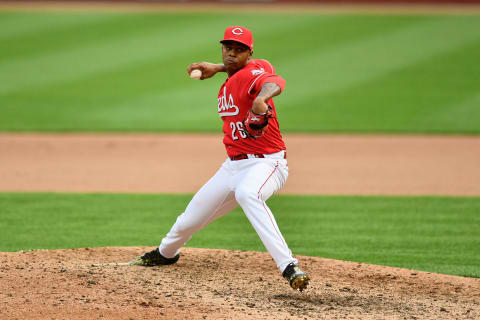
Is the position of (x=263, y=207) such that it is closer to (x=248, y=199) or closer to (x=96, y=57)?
→ (x=248, y=199)

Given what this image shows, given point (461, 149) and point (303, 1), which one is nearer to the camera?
point (461, 149)

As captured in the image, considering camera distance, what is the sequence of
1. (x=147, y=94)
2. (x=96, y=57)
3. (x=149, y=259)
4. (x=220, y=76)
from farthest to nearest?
(x=96, y=57)
(x=220, y=76)
(x=147, y=94)
(x=149, y=259)

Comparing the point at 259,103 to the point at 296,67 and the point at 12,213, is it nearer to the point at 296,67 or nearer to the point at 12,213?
the point at 12,213

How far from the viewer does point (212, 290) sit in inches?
213

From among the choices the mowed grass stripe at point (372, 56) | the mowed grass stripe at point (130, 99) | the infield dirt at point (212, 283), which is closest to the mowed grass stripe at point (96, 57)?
the mowed grass stripe at point (130, 99)

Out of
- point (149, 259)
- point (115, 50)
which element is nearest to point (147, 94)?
point (115, 50)

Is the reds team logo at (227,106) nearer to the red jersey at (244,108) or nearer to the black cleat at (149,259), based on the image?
the red jersey at (244,108)

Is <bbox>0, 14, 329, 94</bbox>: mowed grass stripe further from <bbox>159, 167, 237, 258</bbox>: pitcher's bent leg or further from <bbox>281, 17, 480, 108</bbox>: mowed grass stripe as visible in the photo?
<bbox>159, 167, 237, 258</bbox>: pitcher's bent leg

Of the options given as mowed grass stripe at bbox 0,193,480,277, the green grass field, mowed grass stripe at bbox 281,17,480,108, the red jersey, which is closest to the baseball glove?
the red jersey

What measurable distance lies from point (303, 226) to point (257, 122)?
3.22 meters

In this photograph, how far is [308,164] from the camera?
11.5 metres

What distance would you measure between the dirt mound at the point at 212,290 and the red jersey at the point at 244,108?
1.08 metres

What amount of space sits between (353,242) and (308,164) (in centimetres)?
420

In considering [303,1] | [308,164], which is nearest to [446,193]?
[308,164]
